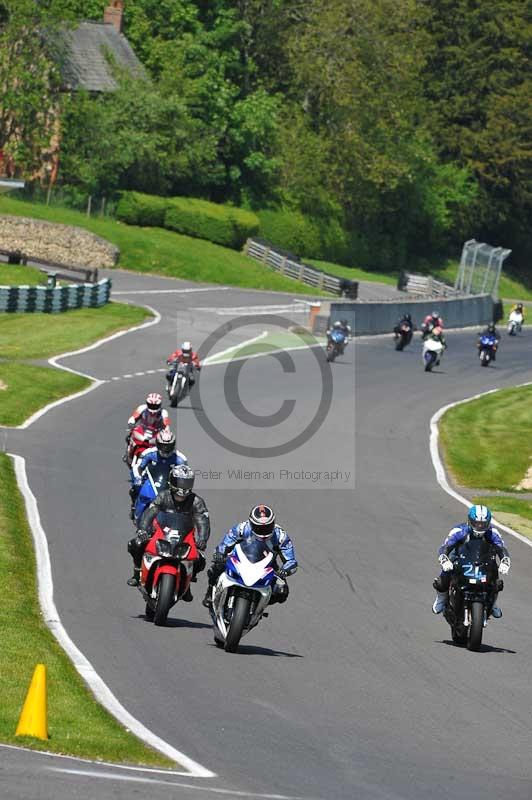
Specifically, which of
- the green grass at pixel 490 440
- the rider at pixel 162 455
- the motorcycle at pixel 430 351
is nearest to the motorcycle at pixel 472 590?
the rider at pixel 162 455

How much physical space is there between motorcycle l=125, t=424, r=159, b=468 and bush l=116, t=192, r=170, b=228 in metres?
→ 52.5

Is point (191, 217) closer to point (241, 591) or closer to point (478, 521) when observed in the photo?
point (478, 521)

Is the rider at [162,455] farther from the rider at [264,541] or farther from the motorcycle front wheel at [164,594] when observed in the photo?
the rider at [264,541]

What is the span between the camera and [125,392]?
121 feet

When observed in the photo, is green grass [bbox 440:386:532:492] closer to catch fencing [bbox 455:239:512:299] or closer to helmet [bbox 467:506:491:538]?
helmet [bbox 467:506:491:538]

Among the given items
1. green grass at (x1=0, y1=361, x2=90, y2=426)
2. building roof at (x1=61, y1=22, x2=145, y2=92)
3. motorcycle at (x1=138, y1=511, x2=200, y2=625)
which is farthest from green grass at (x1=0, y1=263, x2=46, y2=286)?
motorcycle at (x1=138, y1=511, x2=200, y2=625)

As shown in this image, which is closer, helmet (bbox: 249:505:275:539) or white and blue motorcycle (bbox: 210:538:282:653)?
white and blue motorcycle (bbox: 210:538:282:653)

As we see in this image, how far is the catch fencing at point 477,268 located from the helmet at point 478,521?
54.3m

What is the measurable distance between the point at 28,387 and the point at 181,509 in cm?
2017

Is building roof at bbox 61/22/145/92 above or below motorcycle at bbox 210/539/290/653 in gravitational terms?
above

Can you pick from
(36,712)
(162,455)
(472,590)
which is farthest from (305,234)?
(36,712)

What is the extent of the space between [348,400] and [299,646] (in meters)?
23.9

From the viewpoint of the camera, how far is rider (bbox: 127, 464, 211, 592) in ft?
52.2

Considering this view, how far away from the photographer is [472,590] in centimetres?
1625
